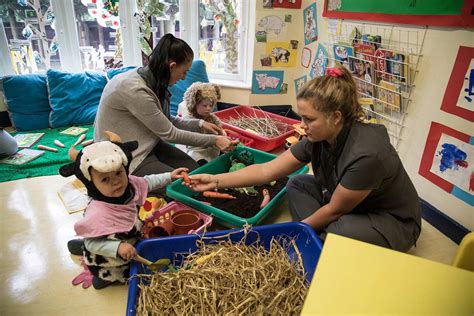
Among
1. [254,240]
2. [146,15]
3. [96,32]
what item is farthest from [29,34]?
[254,240]

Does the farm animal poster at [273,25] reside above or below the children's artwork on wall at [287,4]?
below

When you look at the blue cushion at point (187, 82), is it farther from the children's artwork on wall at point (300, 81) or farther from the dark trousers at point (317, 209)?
the dark trousers at point (317, 209)

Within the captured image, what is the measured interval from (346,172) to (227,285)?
2.00 feet

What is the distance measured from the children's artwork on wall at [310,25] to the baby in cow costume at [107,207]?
6.49 feet

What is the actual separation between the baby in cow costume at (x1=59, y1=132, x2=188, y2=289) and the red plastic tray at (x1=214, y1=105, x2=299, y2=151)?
1323 mm

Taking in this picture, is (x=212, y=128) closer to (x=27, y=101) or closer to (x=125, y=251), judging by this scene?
(x=125, y=251)

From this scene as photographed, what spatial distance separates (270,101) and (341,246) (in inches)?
99.9

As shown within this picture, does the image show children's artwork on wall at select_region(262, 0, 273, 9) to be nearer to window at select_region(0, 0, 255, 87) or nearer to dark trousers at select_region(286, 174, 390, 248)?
window at select_region(0, 0, 255, 87)

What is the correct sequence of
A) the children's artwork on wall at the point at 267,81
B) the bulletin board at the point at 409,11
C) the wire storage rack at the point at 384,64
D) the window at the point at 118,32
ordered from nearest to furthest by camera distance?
the bulletin board at the point at 409,11, the wire storage rack at the point at 384,64, the window at the point at 118,32, the children's artwork on wall at the point at 267,81

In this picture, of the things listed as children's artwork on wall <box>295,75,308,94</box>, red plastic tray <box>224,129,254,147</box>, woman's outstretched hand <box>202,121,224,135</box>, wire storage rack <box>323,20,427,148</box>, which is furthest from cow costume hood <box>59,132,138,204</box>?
children's artwork on wall <box>295,75,308,94</box>

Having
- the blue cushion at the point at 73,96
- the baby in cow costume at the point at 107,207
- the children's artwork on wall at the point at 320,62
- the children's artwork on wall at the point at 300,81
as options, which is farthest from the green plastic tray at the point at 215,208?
the blue cushion at the point at 73,96

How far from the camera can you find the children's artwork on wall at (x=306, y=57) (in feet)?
9.07

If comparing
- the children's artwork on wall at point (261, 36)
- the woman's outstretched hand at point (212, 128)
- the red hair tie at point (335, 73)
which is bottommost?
the woman's outstretched hand at point (212, 128)

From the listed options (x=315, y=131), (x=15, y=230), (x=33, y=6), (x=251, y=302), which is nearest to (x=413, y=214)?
(x=315, y=131)
